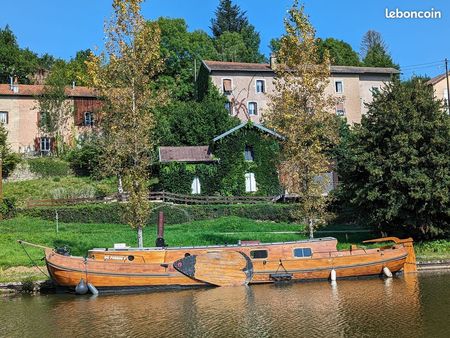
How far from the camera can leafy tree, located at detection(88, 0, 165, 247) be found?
2547 cm

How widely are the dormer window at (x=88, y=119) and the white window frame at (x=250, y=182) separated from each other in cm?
2373

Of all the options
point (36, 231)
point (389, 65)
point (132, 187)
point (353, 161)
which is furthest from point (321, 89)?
point (389, 65)

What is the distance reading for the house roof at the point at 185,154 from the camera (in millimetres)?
48344

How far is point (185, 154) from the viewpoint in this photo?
1951 inches

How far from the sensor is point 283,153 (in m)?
27.2

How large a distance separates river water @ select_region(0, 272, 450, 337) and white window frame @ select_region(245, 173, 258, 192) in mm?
26778

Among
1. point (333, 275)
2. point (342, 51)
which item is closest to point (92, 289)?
point (333, 275)

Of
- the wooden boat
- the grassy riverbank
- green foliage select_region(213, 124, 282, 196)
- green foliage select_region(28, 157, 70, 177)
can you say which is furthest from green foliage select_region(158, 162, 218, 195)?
the wooden boat

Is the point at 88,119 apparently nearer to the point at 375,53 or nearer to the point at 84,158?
the point at 84,158

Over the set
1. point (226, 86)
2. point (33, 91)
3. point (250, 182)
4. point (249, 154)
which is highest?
point (33, 91)

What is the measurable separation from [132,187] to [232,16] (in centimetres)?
7892

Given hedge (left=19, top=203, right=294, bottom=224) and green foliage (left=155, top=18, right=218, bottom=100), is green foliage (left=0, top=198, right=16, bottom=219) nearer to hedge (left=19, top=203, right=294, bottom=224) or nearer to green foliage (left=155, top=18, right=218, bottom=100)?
hedge (left=19, top=203, right=294, bottom=224)

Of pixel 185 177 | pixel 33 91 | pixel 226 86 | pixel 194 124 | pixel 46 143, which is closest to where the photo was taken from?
pixel 185 177

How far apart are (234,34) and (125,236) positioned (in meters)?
64.8
